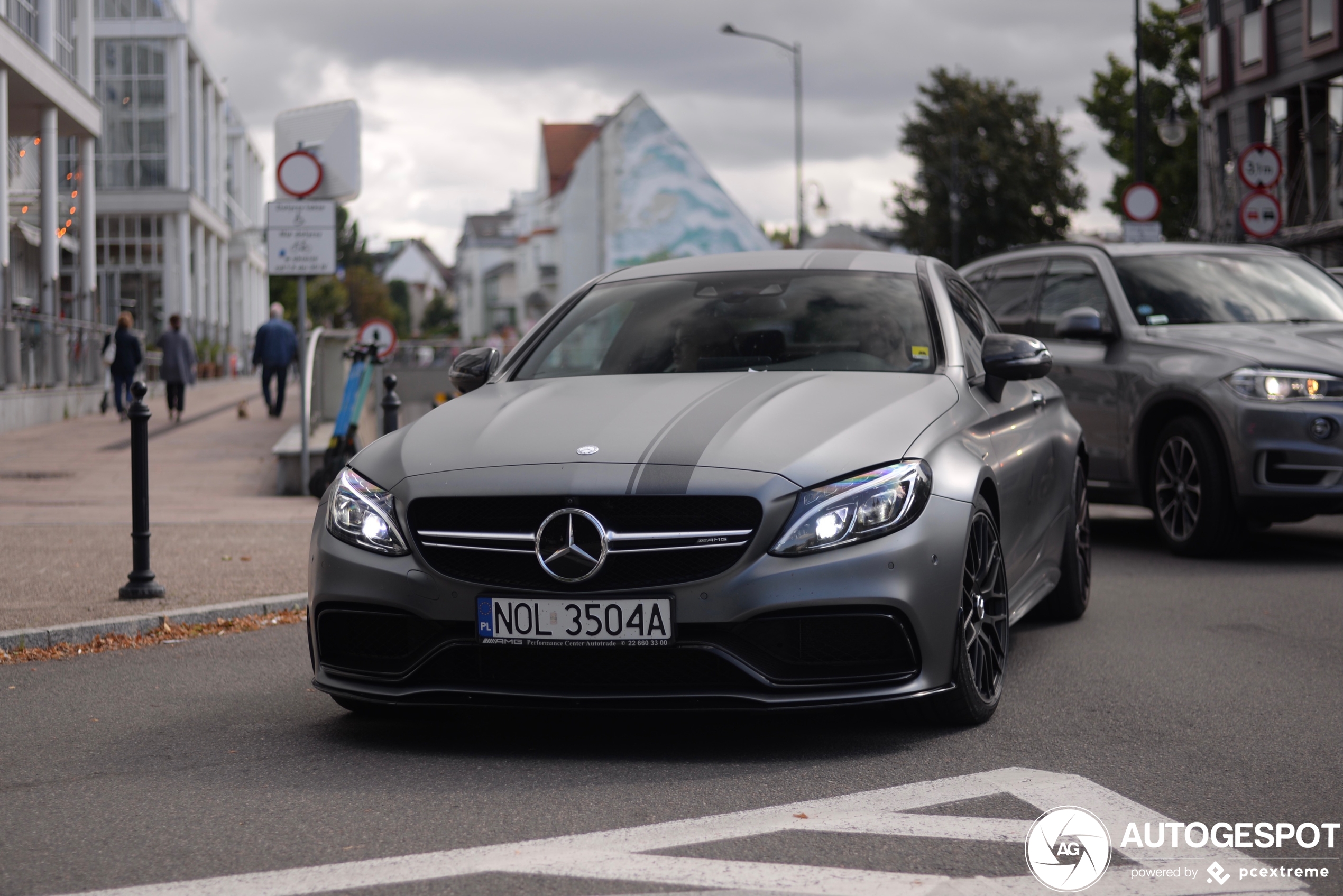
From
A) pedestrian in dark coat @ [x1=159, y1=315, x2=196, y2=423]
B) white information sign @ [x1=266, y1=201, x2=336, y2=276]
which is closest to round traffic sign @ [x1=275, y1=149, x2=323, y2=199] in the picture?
white information sign @ [x1=266, y1=201, x2=336, y2=276]

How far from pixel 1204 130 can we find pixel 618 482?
33.5 metres

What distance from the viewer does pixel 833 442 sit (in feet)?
15.1

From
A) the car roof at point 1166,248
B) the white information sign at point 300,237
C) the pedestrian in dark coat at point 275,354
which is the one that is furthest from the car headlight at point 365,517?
the pedestrian in dark coat at point 275,354

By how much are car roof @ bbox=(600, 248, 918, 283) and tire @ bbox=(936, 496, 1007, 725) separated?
1.42m

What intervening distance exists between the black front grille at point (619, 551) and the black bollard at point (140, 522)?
12.9ft

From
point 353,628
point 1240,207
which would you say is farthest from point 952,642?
point 1240,207

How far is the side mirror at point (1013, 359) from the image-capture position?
574 cm

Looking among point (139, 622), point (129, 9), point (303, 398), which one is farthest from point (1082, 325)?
point (129, 9)

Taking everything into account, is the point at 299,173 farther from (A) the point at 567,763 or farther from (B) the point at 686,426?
(A) the point at 567,763

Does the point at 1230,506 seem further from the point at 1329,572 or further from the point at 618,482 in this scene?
the point at 618,482

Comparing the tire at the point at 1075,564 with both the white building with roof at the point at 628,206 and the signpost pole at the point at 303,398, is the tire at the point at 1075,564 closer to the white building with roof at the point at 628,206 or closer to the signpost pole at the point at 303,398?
the signpost pole at the point at 303,398

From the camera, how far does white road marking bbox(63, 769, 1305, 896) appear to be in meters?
3.38

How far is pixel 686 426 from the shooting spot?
4781mm

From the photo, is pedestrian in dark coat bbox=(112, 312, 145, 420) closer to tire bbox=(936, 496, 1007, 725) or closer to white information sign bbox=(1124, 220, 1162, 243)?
white information sign bbox=(1124, 220, 1162, 243)
